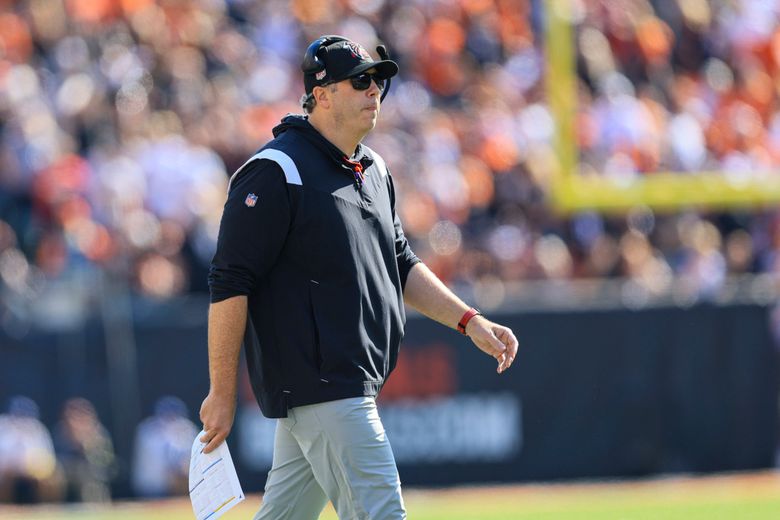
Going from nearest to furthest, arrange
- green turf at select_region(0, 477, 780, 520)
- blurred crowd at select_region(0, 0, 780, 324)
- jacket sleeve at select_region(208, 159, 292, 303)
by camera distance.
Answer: jacket sleeve at select_region(208, 159, 292, 303)
green turf at select_region(0, 477, 780, 520)
blurred crowd at select_region(0, 0, 780, 324)

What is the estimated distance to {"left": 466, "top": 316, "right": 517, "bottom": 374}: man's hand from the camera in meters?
4.62

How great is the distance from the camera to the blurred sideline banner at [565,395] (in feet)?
36.4

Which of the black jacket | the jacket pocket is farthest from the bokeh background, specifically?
the jacket pocket

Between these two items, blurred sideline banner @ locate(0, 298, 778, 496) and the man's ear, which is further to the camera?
blurred sideline banner @ locate(0, 298, 778, 496)

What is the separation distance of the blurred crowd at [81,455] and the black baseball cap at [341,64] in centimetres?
694

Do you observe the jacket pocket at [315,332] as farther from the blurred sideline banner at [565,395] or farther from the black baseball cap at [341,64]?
the blurred sideline banner at [565,395]

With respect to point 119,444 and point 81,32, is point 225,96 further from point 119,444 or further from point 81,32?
point 119,444

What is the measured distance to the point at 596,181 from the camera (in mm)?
10914

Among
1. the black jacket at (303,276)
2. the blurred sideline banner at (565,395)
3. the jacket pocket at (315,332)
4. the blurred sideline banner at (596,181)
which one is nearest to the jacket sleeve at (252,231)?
the black jacket at (303,276)

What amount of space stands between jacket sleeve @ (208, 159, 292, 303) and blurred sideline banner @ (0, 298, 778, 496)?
6808mm

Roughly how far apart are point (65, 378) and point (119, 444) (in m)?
0.67

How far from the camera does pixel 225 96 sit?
12516mm

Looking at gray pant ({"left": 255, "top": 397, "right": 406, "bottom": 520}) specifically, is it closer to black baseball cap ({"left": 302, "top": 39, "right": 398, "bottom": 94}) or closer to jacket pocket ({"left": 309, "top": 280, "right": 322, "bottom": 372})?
jacket pocket ({"left": 309, "top": 280, "right": 322, "bottom": 372})

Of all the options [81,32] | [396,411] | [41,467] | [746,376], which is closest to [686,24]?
[746,376]
